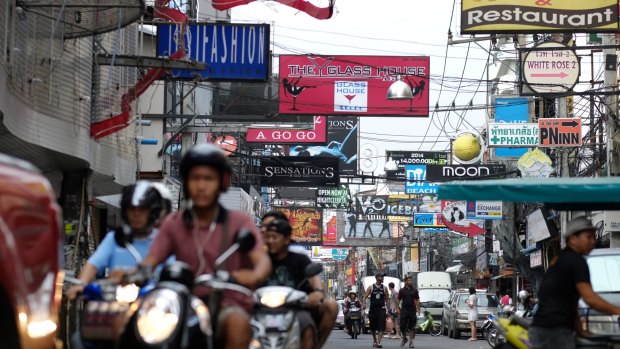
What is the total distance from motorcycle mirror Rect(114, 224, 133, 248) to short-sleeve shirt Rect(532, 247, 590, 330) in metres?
3.26

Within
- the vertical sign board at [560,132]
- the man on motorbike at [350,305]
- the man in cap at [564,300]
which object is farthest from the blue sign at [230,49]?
the man in cap at [564,300]

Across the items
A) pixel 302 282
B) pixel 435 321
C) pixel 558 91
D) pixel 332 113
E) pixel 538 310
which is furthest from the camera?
pixel 435 321

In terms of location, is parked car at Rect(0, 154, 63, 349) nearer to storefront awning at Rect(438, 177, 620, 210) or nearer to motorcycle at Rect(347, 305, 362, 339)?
storefront awning at Rect(438, 177, 620, 210)

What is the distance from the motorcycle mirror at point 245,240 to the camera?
21.0 feet

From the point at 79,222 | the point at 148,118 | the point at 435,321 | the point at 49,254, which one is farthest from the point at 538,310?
the point at 435,321

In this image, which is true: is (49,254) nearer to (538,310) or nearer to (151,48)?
(538,310)

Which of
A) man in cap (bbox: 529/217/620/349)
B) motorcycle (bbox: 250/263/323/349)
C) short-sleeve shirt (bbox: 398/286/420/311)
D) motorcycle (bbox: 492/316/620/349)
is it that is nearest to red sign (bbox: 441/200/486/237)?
short-sleeve shirt (bbox: 398/286/420/311)

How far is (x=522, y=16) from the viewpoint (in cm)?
2470

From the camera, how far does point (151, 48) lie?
33.0 m

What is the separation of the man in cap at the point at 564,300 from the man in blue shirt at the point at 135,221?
3.04 metres

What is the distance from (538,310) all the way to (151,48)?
82.1 feet

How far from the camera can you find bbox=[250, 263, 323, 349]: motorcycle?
8.92 meters

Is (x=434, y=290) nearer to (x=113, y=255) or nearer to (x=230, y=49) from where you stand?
(x=230, y=49)

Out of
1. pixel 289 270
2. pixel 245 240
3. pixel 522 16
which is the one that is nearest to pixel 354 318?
pixel 522 16
